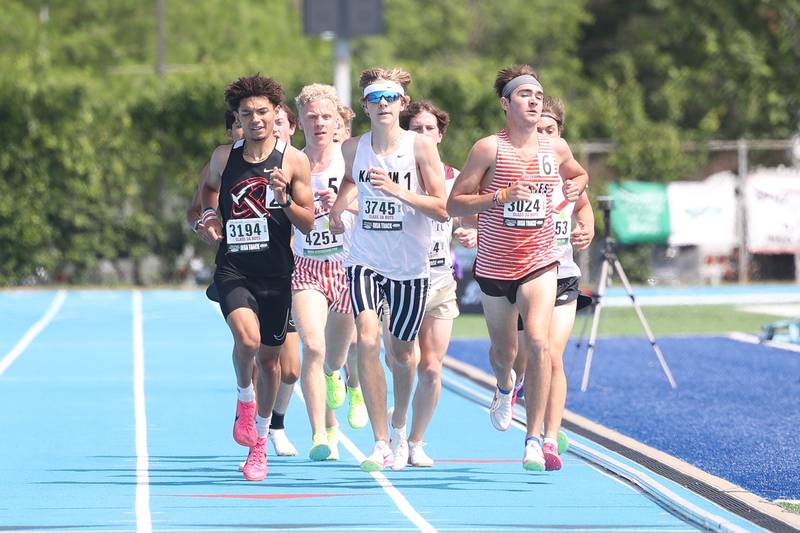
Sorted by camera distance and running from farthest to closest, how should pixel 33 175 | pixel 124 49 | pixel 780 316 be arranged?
pixel 124 49
pixel 33 175
pixel 780 316

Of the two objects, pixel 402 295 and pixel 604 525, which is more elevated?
pixel 402 295

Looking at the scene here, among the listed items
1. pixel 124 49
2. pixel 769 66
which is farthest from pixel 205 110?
pixel 124 49

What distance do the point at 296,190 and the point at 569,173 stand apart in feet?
5.52

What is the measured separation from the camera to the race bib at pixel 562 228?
34.9 ft

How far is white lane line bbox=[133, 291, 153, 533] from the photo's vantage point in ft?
28.0

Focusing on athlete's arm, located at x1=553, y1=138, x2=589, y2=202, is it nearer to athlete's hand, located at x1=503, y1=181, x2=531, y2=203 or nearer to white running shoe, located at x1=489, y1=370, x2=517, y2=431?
athlete's hand, located at x1=503, y1=181, x2=531, y2=203

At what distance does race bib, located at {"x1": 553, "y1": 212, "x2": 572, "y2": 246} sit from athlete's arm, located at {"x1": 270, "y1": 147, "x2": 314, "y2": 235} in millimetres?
1665

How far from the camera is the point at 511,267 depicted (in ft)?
32.1

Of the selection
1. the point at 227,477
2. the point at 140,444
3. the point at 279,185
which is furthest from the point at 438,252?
the point at 140,444

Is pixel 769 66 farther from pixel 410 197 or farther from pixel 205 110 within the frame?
pixel 410 197

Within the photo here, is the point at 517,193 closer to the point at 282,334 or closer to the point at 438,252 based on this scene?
the point at 282,334

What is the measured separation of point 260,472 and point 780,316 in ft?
53.3

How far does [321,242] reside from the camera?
428 inches

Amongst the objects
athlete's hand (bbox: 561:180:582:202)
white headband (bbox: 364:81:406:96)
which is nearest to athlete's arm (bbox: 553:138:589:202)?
athlete's hand (bbox: 561:180:582:202)
